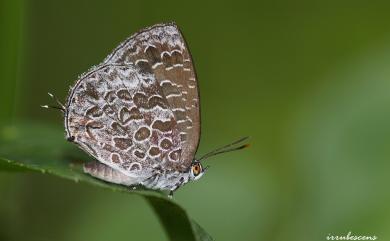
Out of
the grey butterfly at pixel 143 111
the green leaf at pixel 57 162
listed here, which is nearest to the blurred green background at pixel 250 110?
the green leaf at pixel 57 162

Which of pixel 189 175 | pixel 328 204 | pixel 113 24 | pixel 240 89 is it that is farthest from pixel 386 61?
pixel 113 24

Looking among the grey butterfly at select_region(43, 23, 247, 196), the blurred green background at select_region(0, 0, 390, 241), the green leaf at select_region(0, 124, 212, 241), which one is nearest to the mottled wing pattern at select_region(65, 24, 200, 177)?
the grey butterfly at select_region(43, 23, 247, 196)

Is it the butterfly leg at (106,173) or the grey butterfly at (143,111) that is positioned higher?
the grey butterfly at (143,111)

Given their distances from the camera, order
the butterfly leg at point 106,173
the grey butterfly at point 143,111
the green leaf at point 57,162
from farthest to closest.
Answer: the grey butterfly at point 143,111
the butterfly leg at point 106,173
the green leaf at point 57,162

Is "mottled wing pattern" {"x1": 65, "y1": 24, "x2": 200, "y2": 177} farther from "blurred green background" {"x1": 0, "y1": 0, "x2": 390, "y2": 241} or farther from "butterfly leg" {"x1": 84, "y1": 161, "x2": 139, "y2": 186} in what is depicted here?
"blurred green background" {"x1": 0, "y1": 0, "x2": 390, "y2": 241}

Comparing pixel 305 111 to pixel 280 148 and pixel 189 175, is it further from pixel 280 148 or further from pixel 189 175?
pixel 280 148

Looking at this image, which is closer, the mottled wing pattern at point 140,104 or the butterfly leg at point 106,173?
the butterfly leg at point 106,173

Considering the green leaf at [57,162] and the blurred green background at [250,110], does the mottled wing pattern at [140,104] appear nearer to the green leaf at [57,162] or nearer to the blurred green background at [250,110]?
the green leaf at [57,162]
